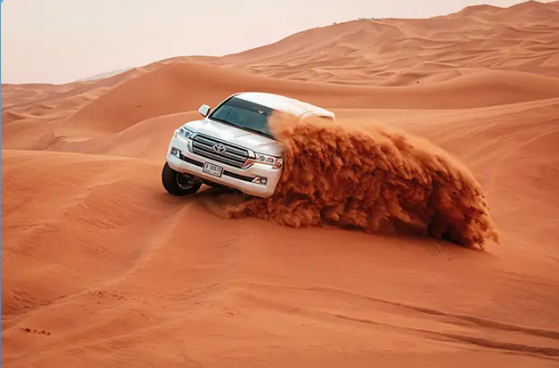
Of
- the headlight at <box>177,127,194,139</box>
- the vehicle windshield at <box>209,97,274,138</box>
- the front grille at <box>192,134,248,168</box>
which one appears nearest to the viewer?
the front grille at <box>192,134,248,168</box>

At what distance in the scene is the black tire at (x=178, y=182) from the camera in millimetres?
9562

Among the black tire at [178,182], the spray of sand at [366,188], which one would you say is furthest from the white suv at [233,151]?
the spray of sand at [366,188]

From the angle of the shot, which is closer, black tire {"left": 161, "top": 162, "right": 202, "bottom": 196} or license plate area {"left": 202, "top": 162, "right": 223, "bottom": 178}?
license plate area {"left": 202, "top": 162, "right": 223, "bottom": 178}

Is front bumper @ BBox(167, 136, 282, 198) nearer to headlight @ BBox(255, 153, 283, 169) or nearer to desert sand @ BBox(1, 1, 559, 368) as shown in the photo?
headlight @ BBox(255, 153, 283, 169)

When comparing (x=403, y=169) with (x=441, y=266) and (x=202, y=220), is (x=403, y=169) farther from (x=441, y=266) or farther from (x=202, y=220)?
(x=202, y=220)

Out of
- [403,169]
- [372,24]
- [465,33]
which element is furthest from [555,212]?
[372,24]

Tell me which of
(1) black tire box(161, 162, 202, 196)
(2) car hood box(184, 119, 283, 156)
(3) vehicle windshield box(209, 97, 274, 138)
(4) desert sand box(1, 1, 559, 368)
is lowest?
(4) desert sand box(1, 1, 559, 368)

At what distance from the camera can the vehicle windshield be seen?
30.8 feet

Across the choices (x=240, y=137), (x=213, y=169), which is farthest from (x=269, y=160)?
(x=213, y=169)

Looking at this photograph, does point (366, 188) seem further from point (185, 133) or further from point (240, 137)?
point (185, 133)

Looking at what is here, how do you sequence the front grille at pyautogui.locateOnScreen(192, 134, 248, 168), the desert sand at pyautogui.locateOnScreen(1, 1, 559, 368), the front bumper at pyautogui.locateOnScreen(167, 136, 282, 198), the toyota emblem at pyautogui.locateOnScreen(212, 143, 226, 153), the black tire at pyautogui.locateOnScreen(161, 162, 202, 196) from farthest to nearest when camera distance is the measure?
the black tire at pyautogui.locateOnScreen(161, 162, 202, 196) < the toyota emblem at pyautogui.locateOnScreen(212, 143, 226, 153) < the front grille at pyautogui.locateOnScreen(192, 134, 248, 168) < the front bumper at pyautogui.locateOnScreen(167, 136, 282, 198) < the desert sand at pyautogui.locateOnScreen(1, 1, 559, 368)

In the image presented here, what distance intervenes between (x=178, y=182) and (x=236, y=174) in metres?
1.45

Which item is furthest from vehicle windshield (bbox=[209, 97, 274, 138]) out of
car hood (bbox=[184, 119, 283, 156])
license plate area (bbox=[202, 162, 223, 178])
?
license plate area (bbox=[202, 162, 223, 178])

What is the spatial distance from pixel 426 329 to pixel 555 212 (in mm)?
7633
